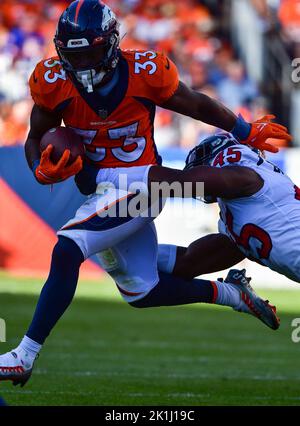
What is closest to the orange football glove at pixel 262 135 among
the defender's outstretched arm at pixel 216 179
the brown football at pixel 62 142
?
the defender's outstretched arm at pixel 216 179

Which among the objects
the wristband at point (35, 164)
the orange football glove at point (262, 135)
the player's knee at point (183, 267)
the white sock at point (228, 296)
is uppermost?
the wristband at point (35, 164)

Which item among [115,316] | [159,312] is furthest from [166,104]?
[159,312]

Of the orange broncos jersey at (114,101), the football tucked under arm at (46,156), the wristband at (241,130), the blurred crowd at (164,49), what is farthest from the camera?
the blurred crowd at (164,49)

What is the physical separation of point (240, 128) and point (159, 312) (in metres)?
5.07

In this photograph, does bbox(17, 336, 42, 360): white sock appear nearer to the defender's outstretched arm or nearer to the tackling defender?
the defender's outstretched arm

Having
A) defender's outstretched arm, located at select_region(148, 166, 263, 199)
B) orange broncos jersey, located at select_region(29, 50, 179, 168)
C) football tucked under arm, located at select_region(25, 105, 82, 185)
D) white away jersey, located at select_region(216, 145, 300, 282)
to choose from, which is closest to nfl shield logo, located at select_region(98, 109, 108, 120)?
orange broncos jersey, located at select_region(29, 50, 179, 168)

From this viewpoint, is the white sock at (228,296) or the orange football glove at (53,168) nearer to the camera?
the orange football glove at (53,168)

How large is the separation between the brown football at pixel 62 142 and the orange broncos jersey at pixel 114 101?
0.10 metres

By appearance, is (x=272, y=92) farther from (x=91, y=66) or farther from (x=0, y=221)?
(x=91, y=66)

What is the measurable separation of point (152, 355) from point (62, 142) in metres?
2.88

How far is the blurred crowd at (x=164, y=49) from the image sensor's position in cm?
1329

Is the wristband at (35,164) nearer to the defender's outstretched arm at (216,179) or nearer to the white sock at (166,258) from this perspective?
the defender's outstretched arm at (216,179)

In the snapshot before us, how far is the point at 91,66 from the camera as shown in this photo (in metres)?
4.93

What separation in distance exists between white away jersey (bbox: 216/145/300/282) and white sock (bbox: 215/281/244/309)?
0.64 metres
